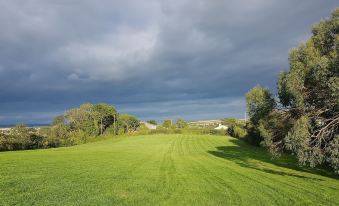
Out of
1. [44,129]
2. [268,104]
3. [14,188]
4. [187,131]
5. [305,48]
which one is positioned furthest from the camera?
[187,131]

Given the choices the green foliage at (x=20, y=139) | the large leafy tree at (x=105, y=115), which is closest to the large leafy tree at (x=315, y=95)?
the green foliage at (x=20, y=139)

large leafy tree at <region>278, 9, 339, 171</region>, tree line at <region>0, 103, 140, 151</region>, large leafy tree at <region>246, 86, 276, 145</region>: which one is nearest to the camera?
large leafy tree at <region>278, 9, 339, 171</region>

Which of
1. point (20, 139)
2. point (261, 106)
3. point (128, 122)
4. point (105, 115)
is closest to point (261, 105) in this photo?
point (261, 106)

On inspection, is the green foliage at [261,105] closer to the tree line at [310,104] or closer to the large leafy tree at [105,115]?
the tree line at [310,104]

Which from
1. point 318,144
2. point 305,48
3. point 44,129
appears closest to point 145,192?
point 318,144

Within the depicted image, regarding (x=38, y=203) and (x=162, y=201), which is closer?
(x=38, y=203)

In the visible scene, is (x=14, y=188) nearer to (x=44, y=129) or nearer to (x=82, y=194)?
(x=82, y=194)

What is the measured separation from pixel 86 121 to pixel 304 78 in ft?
388

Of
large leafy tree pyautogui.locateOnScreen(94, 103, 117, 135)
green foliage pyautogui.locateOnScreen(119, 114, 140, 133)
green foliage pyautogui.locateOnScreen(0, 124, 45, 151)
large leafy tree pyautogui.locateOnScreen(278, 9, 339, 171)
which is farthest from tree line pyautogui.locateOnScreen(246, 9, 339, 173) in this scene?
green foliage pyautogui.locateOnScreen(119, 114, 140, 133)

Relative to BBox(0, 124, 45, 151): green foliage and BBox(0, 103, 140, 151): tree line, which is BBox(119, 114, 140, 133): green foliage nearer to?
BBox(0, 103, 140, 151): tree line

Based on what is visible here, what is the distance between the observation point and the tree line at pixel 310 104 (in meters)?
23.8

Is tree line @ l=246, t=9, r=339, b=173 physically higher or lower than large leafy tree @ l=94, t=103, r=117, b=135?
lower

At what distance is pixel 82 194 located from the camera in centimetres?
1673

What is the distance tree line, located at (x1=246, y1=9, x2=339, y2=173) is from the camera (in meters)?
23.8
